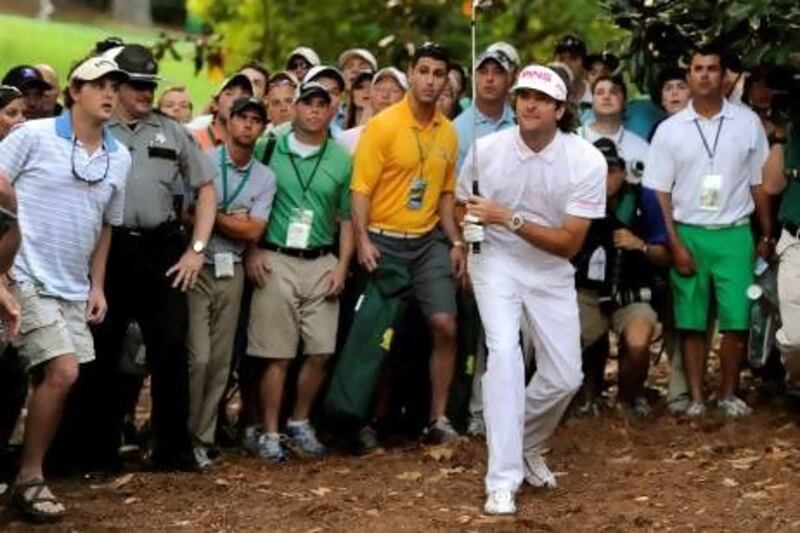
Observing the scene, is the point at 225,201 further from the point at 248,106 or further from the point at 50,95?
the point at 50,95

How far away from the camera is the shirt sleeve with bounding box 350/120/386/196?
1085 centimetres

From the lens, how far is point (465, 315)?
11.2 meters

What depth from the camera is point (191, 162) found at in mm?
10164

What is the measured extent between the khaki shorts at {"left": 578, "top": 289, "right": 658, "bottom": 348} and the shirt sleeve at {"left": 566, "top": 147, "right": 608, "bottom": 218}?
212 centimetres

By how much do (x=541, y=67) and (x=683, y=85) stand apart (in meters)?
2.92

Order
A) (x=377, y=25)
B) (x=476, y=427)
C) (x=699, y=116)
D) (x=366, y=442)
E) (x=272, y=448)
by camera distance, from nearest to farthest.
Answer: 1. (x=272, y=448)
2. (x=366, y=442)
3. (x=476, y=427)
4. (x=699, y=116)
5. (x=377, y=25)

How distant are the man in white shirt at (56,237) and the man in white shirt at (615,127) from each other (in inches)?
140

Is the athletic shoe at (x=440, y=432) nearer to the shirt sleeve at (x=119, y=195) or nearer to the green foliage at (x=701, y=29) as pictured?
the shirt sleeve at (x=119, y=195)

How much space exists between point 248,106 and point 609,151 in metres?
2.32

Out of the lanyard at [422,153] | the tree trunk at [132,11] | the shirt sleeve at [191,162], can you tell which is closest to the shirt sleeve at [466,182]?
the lanyard at [422,153]

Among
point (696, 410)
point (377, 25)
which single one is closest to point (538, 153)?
point (696, 410)

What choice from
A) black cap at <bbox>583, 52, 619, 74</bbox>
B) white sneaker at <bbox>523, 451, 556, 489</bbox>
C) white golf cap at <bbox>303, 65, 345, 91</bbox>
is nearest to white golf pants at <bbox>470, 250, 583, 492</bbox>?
white sneaker at <bbox>523, 451, 556, 489</bbox>

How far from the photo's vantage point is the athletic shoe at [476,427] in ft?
36.5

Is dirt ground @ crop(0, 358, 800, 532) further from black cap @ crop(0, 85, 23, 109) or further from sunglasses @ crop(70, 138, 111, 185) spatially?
black cap @ crop(0, 85, 23, 109)
